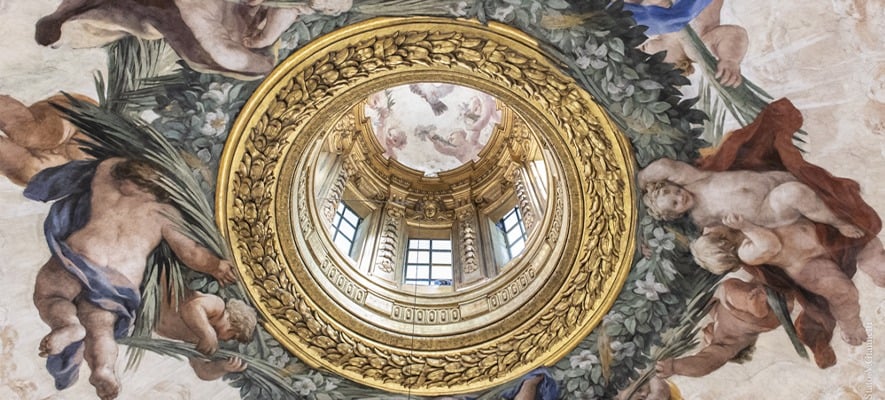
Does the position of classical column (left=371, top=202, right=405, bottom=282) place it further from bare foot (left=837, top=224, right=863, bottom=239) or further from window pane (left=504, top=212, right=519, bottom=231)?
bare foot (left=837, top=224, right=863, bottom=239)

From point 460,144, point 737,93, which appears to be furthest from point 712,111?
point 460,144

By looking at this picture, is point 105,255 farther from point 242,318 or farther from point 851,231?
point 851,231

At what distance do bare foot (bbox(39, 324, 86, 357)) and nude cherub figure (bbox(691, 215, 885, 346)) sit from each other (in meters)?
7.41

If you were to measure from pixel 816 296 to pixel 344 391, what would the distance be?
19.9ft

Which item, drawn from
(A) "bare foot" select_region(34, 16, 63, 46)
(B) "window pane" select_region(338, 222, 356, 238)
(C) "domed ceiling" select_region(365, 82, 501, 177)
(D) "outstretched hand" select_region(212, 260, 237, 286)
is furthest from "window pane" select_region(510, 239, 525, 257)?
(A) "bare foot" select_region(34, 16, 63, 46)

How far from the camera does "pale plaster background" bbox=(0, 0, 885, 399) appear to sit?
26.3 feet

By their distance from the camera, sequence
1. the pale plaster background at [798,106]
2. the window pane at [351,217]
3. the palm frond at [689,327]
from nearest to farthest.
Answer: the pale plaster background at [798,106] < the palm frond at [689,327] < the window pane at [351,217]

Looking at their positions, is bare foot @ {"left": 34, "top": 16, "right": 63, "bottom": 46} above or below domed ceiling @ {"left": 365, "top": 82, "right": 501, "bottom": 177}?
above

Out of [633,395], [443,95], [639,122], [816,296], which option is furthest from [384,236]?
[816,296]

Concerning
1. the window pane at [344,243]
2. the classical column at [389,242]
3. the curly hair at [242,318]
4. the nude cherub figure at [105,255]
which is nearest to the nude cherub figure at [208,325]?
the curly hair at [242,318]

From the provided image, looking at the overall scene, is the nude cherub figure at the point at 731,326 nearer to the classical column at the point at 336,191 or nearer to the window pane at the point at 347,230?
the classical column at the point at 336,191

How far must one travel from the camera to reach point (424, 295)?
1269 centimetres

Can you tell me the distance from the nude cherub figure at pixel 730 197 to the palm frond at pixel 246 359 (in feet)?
17.4

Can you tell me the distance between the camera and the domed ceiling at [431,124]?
1783 cm
